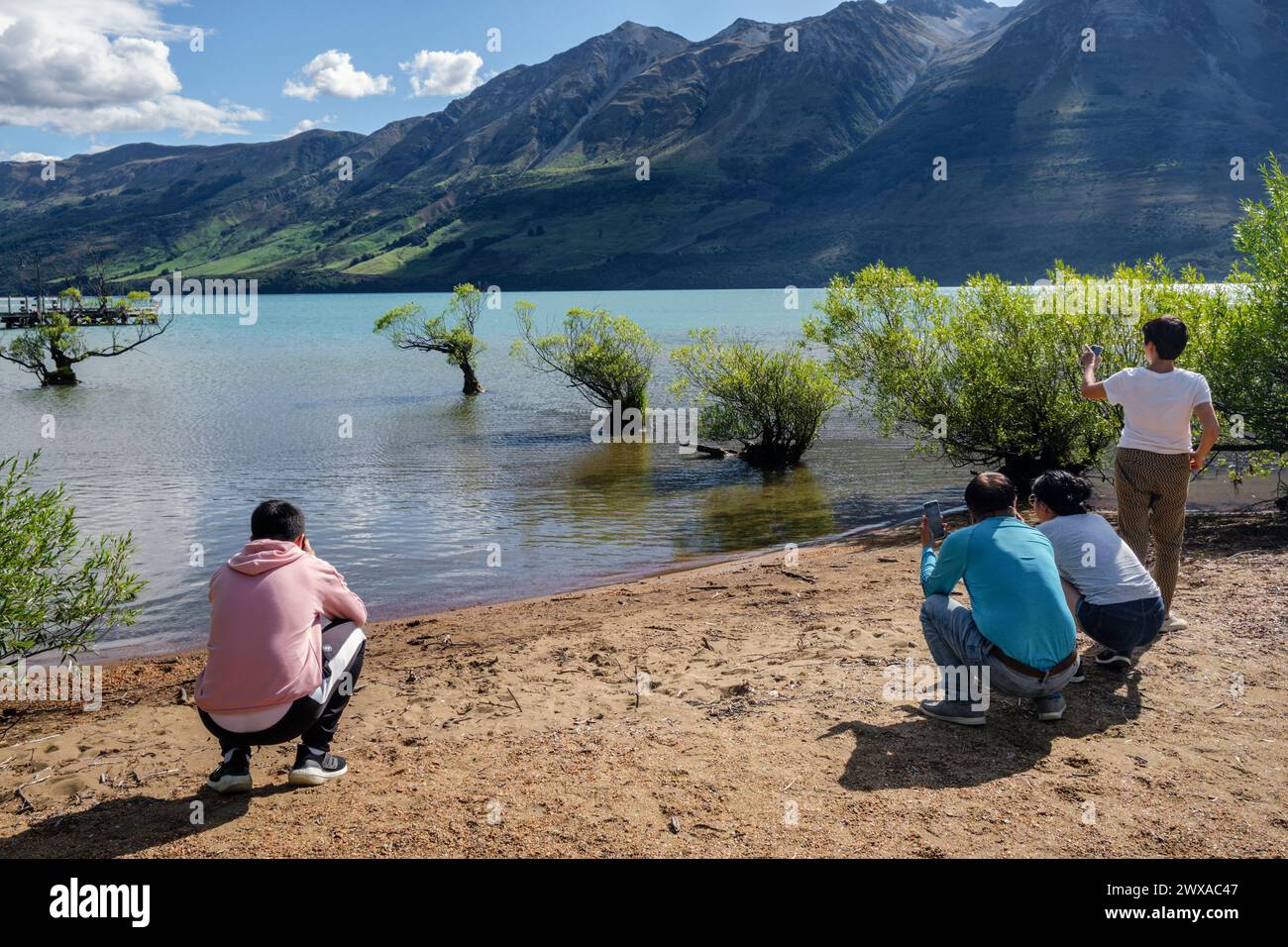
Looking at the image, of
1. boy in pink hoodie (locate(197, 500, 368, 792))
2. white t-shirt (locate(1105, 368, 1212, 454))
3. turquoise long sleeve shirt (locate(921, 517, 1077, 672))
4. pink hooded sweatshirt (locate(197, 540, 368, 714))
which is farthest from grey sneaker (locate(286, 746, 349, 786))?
white t-shirt (locate(1105, 368, 1212, 454))

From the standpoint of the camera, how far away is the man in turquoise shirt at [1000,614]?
21.4 ft

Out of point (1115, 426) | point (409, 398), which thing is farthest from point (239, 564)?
point (409, 398)

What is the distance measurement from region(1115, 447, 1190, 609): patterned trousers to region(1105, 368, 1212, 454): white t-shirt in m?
0.12

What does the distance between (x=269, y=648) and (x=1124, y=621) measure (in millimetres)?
6601

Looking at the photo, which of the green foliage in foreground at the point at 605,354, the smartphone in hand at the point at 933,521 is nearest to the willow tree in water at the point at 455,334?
the green foliage in foreground at the point at 605,354

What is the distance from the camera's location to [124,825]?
20.0ft

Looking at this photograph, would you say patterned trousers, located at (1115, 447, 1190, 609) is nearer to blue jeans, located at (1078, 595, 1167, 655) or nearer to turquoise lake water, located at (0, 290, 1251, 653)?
blue jeans, located at (1078, 595, 1167, 655)

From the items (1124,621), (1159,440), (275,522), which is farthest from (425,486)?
(1124,621)

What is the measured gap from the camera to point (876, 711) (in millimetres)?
7410

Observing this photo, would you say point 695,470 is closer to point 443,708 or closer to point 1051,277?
point 1051,277

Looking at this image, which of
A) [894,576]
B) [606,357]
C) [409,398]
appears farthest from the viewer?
[409,398]

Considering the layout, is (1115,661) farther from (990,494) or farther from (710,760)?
(710,760)

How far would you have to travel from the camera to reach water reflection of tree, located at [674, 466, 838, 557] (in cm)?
1899
